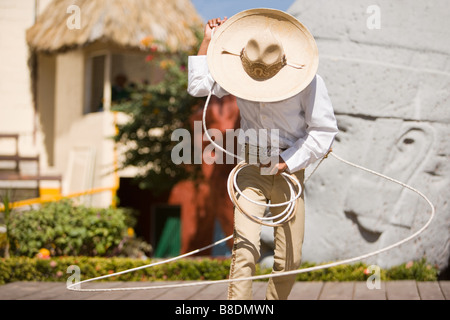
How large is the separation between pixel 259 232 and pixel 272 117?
0.65m

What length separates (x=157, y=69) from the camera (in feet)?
47.1

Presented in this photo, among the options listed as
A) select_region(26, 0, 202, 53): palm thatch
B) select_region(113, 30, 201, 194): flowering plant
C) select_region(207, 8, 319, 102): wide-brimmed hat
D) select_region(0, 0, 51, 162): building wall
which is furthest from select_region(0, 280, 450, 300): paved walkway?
select_region(0, 0, 51, 162): building wall

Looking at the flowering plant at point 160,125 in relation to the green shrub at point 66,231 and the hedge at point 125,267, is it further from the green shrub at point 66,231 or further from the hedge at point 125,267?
the hedge at point 125,267

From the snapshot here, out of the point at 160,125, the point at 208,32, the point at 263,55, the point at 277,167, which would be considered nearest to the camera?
the point at 263,55

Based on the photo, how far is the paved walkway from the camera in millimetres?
4742

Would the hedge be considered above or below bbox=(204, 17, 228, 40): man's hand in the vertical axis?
below

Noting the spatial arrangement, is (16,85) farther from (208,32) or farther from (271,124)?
(271,124)

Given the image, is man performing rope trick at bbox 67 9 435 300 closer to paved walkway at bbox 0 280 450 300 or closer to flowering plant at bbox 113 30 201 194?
paved walkway at bbox 0 280 450 300

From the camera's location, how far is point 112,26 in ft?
40.7

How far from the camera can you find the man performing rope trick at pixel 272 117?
129 inches

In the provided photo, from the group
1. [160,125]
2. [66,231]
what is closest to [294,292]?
[66,231]

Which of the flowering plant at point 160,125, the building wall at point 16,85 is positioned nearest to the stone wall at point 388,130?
the flowering plant at point 160,125

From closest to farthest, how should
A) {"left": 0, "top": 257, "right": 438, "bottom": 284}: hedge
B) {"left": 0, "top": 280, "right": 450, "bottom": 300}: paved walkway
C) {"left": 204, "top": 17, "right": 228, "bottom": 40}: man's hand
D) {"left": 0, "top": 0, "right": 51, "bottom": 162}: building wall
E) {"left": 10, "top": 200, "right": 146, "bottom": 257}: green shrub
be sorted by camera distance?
1. {"left": 204, "top": 17, "right": 228, "bottom": 40}: man's hand
2. {"left": 0, "top": 280, "right": 450, "bottom": 300}: paved walkway
3. {"left": 0, "top": 257, "right": 438, "bottom": 284}: hedge
4. {"left": 10, "top": 200, "right": 146, "bottom": 257}: green shrub
5. {"left": 0, "top": 0, "right": 51, "bottom": 162}: building wall

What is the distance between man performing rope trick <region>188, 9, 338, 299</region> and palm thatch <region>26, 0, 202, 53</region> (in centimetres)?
894
